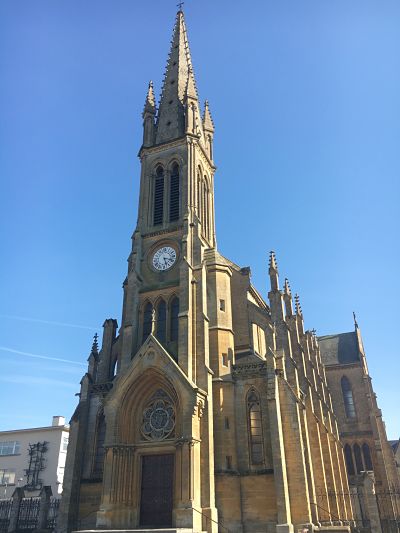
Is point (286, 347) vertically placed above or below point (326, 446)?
above

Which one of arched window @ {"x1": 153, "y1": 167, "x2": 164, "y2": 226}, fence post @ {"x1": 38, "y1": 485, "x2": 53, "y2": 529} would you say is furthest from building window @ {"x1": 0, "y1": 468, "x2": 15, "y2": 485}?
arched window @ {"x1": 153, "y1": 167, "x2": 164, "y2": 226}

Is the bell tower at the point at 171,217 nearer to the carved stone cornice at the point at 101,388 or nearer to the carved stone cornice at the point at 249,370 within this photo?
the carved stone cornice at the point at 101,388

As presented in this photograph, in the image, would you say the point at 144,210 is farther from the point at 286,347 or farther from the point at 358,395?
the point at 358,395

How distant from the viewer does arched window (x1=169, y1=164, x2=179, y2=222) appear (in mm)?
35500

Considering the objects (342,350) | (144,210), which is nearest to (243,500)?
(144,210)

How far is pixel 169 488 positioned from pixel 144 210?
20.0 meters

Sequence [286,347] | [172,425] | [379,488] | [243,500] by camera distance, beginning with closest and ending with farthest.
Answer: [243,500]
[172,425]
[286,347]
[379,488]

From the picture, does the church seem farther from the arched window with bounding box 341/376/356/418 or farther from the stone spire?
the arched window with bounding box 341/376/356/418

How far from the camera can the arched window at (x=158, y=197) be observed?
1421 inches

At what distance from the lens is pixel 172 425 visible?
2711 centimetres

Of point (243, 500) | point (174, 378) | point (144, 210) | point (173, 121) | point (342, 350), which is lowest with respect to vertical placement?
point (243, 500)

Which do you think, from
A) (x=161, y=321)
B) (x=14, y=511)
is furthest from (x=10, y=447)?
(x=161, y=321)

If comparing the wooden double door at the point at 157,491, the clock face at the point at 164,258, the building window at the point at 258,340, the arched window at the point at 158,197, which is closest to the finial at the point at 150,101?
the arched window at the point at 158,197

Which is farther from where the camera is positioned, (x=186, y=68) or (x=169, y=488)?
(x=186, y=68)
